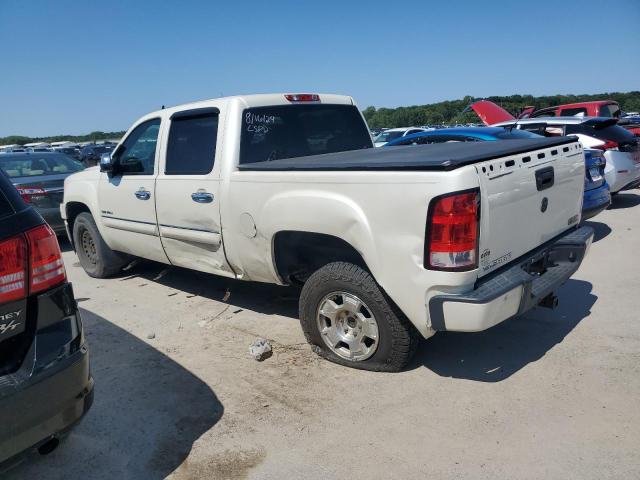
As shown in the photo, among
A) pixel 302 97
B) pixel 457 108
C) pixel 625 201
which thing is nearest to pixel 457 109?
pixel 457 108

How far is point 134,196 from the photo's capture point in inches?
199

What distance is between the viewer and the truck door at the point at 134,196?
4926 millimetres

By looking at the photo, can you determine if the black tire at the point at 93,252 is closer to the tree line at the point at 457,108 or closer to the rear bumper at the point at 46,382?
the rear bumper at the point at 46,382

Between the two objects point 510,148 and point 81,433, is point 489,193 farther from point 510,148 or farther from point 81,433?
point 81,433

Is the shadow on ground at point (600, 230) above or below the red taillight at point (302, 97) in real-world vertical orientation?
below

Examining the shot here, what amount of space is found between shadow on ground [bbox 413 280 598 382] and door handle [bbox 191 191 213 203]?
79.7 inches

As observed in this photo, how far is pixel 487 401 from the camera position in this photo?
3.18 metres

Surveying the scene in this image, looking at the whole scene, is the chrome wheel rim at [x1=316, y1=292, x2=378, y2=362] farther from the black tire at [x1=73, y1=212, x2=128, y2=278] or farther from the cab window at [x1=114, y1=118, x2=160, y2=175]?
the black tire at [x1=73, y1=212, x2=128, y2=278]

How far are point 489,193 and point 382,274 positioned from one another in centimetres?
78

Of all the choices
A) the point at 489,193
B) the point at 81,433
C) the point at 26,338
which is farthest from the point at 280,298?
the point at 26,338

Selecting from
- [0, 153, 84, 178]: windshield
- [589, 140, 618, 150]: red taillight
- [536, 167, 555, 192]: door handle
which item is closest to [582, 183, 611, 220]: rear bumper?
[589, 140, 618, 150]: red taillight

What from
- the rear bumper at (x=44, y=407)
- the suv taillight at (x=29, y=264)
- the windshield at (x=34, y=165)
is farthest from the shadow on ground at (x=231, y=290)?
the windshield at (x=34, y=165)

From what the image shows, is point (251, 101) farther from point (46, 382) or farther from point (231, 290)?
Result: point (46, 382)

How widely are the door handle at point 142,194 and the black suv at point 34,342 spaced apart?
253cm
